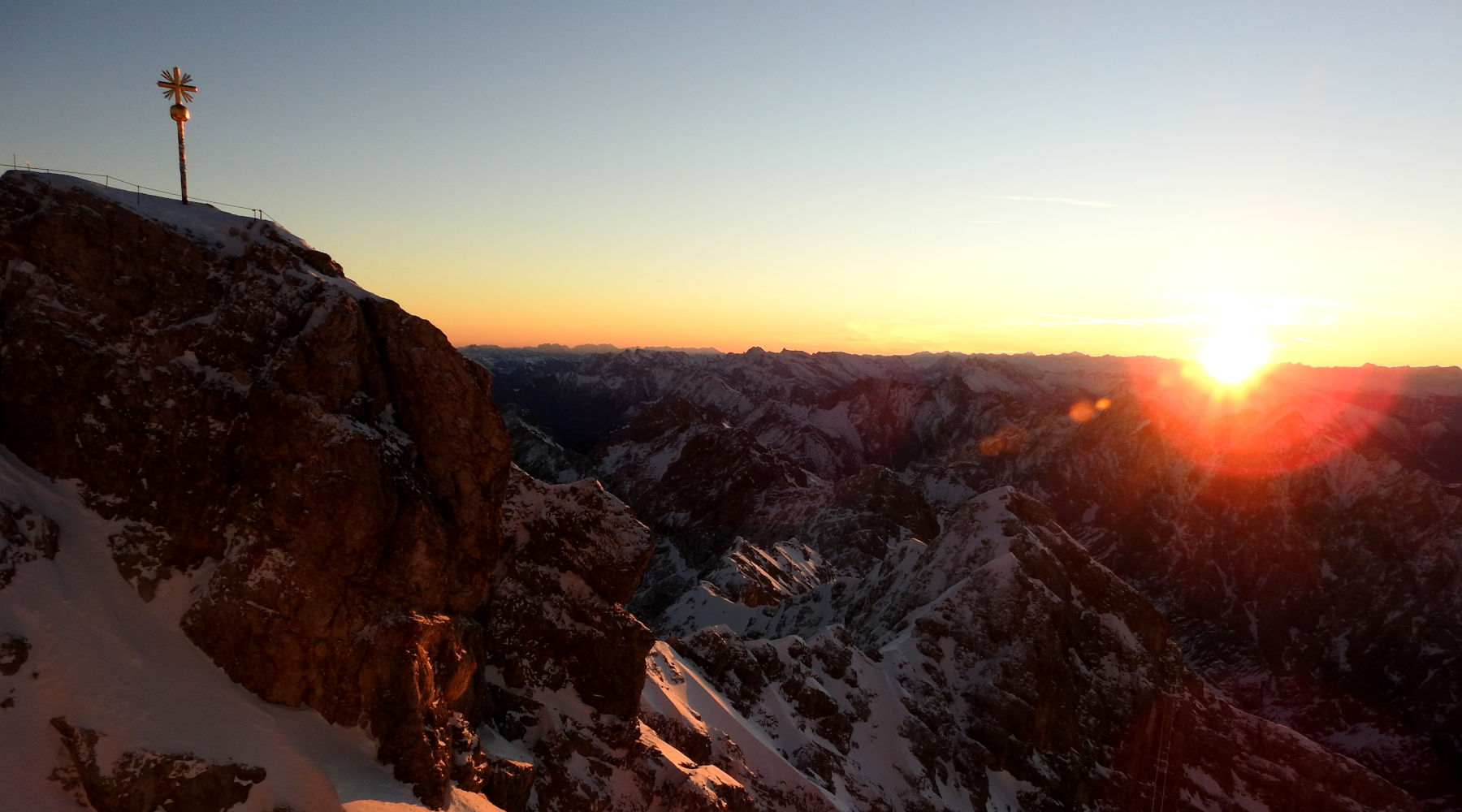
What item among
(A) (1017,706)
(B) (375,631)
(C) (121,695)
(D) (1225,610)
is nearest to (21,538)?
(C) (121,695)

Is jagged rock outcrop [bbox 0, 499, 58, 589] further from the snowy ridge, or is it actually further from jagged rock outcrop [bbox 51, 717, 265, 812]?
jagged rock outcrop [bbox 51, 717, 265, 812]

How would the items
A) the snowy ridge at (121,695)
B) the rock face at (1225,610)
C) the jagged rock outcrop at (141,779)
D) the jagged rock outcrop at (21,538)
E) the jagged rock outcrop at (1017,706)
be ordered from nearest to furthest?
the jagged rock outcrop at (141,779), the snowy ridge at (121,695), the jagged rock outcrop at (21,538), the jagged rock outcrop at (1017,706), the rock face at (1225,610)

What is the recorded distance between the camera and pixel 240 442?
98.2 ft

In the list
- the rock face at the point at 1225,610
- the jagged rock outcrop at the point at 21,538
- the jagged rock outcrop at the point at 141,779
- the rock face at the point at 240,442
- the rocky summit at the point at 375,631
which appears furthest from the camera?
the rock face at the point at 1225,610

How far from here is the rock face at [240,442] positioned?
28125 mm

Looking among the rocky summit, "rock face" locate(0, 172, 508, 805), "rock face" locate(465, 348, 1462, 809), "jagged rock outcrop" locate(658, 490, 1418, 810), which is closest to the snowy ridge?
the rocky summit

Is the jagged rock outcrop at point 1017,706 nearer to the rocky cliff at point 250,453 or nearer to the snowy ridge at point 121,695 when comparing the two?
the rocky cliff at point 250,453

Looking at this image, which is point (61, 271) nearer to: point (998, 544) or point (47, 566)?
point (47, 566)

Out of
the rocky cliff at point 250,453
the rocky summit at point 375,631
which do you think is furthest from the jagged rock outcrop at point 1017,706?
the rocky cliff at point 250,453

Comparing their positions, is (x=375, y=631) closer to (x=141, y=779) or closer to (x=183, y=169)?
(x=141, y=779)

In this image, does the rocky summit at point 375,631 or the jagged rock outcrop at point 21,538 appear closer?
the jagged rock outcrop at point 21,538

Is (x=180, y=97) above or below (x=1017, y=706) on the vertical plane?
above

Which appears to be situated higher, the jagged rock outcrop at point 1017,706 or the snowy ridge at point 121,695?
the snowy ridge at point 121,695

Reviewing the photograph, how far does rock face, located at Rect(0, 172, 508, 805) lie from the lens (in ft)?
92.3
